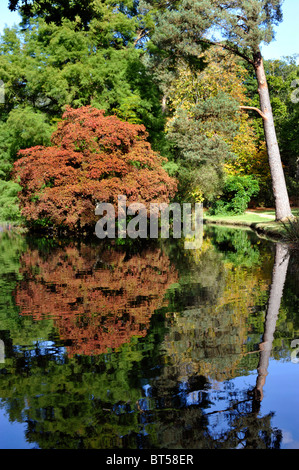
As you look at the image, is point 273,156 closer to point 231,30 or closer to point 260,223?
point 260,223

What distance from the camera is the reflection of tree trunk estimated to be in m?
3.78

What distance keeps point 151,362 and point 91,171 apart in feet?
44.4

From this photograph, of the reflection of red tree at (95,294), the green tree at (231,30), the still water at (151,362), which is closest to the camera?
the still water at (151,362)

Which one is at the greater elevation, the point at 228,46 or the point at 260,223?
the point at 228,46

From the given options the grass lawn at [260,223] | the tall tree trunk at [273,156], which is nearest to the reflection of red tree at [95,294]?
the grass lawn at [260,223]

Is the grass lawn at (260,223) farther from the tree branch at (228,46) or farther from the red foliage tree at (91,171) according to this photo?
the tree branch at (228,46)

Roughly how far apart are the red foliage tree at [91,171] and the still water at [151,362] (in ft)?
27.9

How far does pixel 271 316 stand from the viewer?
19.1 ft

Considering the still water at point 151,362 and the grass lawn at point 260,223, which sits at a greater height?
the grass lawn at point 260,223

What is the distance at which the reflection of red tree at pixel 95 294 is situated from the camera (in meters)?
5.37

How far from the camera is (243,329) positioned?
522 cm

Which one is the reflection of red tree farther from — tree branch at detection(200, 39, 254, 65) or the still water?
tree branch at detection(200, 39, 254, 65)

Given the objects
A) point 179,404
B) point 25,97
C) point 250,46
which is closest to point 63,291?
point 179,404

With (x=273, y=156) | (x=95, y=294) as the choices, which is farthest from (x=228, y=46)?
(x=95, y=294)
